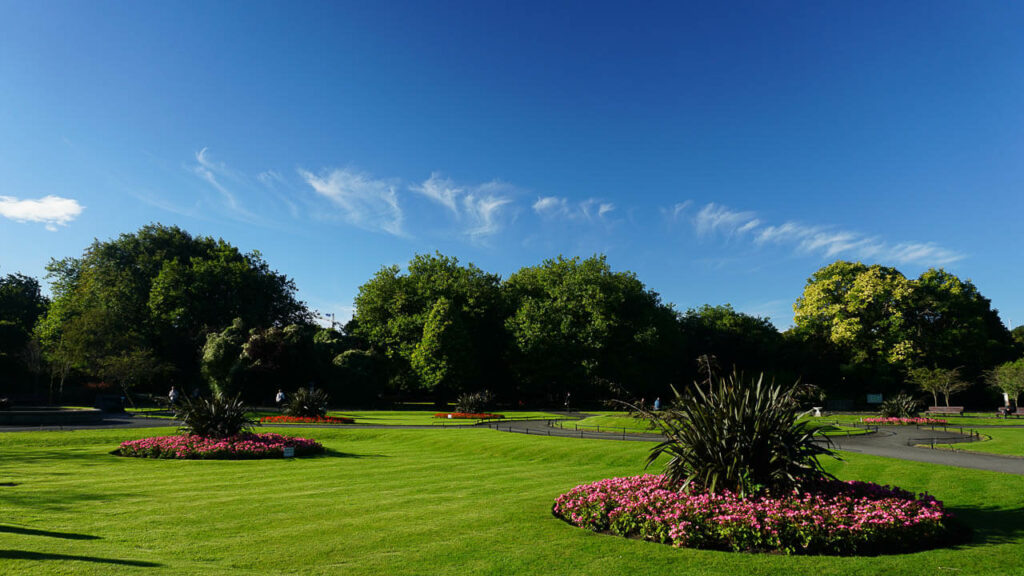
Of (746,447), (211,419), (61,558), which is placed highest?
(746,447)

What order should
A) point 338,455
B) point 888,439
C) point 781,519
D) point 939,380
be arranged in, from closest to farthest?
point 781,519
point 338,455
point 888,439
point 939,380

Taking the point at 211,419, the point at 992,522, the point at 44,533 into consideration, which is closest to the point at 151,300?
the point at 211,419

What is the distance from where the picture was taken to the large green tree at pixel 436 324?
5659 centimetres

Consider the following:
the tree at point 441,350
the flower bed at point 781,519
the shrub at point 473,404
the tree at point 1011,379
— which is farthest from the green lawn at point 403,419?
the tree at point 1011,379

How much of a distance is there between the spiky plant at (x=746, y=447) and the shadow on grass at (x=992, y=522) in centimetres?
235

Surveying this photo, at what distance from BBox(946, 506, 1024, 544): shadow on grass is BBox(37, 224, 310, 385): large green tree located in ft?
183

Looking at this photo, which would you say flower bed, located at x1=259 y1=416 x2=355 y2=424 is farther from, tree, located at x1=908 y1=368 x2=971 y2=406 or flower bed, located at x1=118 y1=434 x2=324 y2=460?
tree, located at x1=908 y1=368 x2=971 y2=406

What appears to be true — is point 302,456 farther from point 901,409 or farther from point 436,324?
point 901,409

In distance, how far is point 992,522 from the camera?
33.5 feet

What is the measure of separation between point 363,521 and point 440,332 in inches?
1818

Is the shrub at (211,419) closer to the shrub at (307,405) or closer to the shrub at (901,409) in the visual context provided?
the shrub at (307,405)

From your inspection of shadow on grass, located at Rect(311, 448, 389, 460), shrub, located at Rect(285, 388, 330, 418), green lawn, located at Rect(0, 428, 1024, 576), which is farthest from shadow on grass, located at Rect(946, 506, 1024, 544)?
shrub, located at Rect(285, 388, 330, 418)

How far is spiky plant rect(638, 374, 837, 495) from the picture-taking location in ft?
33.0

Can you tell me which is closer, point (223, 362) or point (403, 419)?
point (403, 419)
